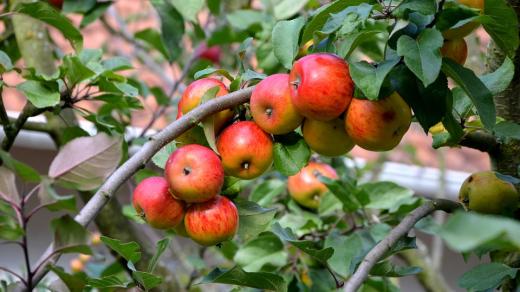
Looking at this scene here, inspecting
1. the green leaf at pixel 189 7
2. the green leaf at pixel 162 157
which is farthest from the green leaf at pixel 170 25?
the green leaf at pixel 162 157

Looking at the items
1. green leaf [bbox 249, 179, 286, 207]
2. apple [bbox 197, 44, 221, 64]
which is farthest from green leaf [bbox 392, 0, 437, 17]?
apple [bbox 197, 44, 221, 64]

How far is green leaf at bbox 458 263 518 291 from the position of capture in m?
0.92

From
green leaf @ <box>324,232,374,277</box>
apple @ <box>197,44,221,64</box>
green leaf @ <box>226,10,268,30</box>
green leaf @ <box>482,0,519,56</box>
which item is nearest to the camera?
green leaf @ <box>482,0,519,56</box>

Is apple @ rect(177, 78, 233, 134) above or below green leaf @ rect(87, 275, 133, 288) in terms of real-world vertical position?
above

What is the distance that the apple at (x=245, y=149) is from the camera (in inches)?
35.0

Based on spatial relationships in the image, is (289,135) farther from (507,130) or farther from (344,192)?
(344,192)

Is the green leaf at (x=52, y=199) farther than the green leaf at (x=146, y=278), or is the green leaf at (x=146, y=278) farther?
the green leaf at (x=146, y=278)

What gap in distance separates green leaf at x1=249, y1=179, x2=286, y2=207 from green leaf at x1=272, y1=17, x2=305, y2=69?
749 millimetres

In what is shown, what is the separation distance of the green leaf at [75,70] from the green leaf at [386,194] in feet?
2.18

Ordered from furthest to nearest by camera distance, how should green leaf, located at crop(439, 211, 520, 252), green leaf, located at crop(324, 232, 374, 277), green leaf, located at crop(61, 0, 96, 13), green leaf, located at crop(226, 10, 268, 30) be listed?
green leaf, located at crop(226, 10, 268, 30), green leaf, located at crop(61, 0, 96, 13), green leaf, located at crop(324, 232, 374, 277), green leaf, located at crop(439, 211, 520, 252)

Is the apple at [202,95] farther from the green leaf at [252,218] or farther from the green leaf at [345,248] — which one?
the green leaf at [345,248]

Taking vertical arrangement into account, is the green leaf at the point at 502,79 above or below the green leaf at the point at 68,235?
above

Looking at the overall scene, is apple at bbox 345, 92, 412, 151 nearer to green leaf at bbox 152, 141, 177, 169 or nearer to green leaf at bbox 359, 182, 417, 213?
green leaf at bbox 152, 141, 177, 169

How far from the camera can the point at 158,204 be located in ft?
2.93
